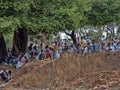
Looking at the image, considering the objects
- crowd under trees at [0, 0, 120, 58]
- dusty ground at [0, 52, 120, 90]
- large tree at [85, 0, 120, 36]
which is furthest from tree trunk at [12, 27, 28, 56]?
large tree at [85, 0, 120, 36]

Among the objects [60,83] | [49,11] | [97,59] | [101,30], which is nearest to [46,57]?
[49,11]

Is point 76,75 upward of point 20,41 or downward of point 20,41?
Answer: downward

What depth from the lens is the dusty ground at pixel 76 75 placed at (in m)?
14.5

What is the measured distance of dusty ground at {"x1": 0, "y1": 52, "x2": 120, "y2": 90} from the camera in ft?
47.6

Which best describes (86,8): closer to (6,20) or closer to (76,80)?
(6,20)

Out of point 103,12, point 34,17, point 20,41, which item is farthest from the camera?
point 103,12

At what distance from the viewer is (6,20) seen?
74.2 feet

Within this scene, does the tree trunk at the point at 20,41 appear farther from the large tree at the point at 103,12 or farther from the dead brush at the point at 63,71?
the dead brush at the point at 63,71

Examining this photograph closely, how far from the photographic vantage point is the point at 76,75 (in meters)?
16.4

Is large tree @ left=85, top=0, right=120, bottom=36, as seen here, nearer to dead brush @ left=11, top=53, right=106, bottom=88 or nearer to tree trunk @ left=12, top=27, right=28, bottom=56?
tree trunk @ left=12, top=27, right=28, bottom=56

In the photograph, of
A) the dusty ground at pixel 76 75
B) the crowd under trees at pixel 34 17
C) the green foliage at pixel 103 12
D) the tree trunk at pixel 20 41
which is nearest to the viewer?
the dusty ground at pixel 76 75

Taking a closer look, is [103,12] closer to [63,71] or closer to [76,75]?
[63,71]

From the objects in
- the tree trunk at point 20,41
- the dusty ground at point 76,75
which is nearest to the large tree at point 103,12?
the tree trunk at point 20,41

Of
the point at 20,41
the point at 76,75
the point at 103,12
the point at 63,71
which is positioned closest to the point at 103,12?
the point at 103,12
